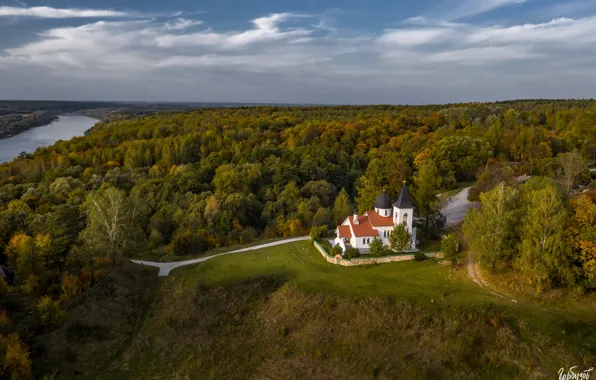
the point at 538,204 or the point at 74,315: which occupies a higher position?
the point at 538,204

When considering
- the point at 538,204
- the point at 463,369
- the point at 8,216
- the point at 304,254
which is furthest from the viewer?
the point at 8,216

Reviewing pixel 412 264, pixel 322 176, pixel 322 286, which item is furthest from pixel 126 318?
pixel 322 176

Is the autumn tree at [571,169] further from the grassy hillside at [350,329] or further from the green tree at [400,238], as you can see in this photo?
the grassy hillside at [350,329]

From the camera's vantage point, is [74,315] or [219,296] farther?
[219,296]

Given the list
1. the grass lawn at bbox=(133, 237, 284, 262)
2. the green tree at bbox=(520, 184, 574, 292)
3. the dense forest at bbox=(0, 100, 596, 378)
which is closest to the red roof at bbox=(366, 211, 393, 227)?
the dense forest at bbox=(0, 100, 596, 378)

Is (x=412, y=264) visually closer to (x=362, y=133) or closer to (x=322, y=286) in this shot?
(x=322, y=286)

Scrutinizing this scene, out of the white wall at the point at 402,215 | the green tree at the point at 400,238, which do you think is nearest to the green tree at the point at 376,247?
the green tree at the point at 400,238

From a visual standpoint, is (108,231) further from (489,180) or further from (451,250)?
(489,180)
